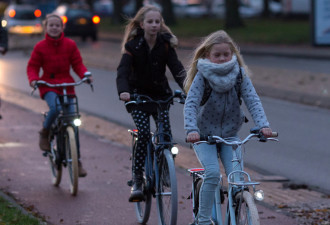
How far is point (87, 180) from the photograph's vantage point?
8031 mm

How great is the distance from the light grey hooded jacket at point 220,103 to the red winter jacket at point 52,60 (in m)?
2.99

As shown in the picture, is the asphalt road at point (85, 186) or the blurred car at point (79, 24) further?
the blurred car at point (79, 24)

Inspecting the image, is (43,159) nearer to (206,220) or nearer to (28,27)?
(206,220)

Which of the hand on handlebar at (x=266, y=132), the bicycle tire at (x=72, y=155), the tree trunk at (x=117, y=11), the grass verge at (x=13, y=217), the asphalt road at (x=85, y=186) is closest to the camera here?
the hand on handlebar at (x=266, y=132)

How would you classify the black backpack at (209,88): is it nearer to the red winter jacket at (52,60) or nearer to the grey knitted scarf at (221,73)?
the grey knitted scarf at (221,73)

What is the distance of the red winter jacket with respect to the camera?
25.1 feet

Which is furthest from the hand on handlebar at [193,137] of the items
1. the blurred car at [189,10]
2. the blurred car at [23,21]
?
the blurred car at [189,10]

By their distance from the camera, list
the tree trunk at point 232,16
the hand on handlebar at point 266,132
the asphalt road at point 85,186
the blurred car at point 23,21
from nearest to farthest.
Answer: the hand on handlebar at point 266,132 → the asphalt road at point 85,186 → the tree trunk at point 232,16 → the blurred car at point 23,21

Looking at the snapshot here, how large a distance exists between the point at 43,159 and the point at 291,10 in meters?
47.1

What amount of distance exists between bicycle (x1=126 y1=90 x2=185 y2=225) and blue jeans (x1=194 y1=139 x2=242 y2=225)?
0.44 meters

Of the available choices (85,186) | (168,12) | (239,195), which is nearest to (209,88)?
(239,195)

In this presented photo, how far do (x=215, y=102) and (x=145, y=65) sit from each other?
1.38 meters

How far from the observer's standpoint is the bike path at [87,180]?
21.5ft

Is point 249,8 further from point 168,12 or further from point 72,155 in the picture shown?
→ point 72,155
